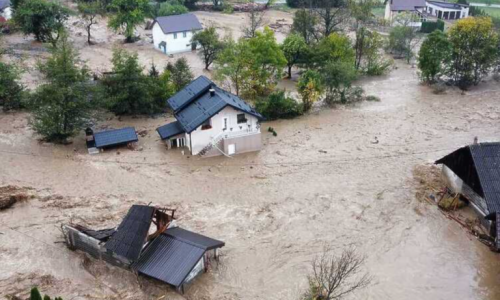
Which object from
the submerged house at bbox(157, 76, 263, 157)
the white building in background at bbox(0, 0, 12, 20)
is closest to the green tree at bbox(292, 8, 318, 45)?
the submerged house at bbox(157, 76, 263, 157)

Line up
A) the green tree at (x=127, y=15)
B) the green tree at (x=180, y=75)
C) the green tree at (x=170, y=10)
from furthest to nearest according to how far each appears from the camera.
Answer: the green tree at (x=170, y=10) < the green tree at (x=127, y=15) < the green tree at (x=180, y=75)

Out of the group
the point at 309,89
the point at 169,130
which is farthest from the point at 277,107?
the point at 169,130

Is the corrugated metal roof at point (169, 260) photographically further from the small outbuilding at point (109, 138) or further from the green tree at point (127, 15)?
the green tree at point (127, 15)

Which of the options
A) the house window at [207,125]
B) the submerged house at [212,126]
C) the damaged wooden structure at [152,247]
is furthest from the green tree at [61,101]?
the damaged wooden structure at [152,247]

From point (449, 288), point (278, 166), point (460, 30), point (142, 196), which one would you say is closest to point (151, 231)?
point (142, 196)

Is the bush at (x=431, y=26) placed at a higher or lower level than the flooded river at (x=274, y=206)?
higher

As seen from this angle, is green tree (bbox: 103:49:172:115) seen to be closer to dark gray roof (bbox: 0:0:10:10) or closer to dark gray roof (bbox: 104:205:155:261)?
dark gray roof (bbox: 104:205:155:261)

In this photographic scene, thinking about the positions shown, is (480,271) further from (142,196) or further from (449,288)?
(142,196)
